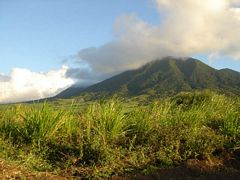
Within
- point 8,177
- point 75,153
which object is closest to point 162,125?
point 75,153

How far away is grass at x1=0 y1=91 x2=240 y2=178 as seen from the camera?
967 centimetres

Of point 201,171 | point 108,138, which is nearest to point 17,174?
point 108,138

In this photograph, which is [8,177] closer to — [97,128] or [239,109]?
[97,128]

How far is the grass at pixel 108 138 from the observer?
9672 mm

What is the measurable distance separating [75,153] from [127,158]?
1.20m

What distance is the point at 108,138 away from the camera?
34.8 ft

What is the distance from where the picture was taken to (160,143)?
35.4 feet

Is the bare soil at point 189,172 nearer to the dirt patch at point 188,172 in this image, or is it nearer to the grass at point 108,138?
the dirt patch at point 188,172

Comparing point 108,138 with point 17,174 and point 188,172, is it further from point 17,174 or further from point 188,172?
point 17,174

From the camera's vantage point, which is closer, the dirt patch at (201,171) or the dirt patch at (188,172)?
the dirt patch at (188,172)

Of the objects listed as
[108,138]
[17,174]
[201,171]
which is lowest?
[201,171]

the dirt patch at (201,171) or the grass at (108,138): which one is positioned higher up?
the grass at (108,138)

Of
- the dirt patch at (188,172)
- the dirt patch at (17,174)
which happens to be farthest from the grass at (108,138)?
the dirt patch at (17,174)

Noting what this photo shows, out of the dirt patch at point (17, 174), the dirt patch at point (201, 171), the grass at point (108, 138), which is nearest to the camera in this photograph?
the dirt patch at point (17, 174)
